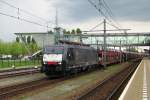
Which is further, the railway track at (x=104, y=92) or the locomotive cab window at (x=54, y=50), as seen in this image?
the locomotive cab window at (x=54, y=50)

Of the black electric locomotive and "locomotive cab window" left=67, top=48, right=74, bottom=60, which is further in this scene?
"locomotive cab window" left=67, top=48, right=74, bottom=60

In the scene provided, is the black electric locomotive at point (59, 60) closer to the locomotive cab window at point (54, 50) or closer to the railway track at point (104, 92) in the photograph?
the locomotive cab window at point (54, 50)

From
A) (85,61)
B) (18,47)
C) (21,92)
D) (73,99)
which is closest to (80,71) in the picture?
(85,61)

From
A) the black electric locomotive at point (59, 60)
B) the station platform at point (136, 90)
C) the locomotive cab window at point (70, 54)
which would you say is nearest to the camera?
the station platform at point (136, 90)

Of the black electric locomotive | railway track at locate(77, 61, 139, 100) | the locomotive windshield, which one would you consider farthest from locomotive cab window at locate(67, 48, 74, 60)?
railway track at locate(77, 61, 139, 100)

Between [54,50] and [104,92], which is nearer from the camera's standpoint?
[104,92]

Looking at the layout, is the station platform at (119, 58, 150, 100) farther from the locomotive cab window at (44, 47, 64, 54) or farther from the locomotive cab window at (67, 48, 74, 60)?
the locomotive cab window at (44, 47, 64, 54)

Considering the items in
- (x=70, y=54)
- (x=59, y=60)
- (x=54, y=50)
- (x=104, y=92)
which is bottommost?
(x=104, y=92)

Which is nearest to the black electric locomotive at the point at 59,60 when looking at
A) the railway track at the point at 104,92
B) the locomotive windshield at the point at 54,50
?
the locomotive windshield at the point at 54,50

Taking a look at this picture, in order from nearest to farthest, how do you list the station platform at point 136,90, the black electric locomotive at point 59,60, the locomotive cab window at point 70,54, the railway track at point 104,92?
the station platform at point 136,90, the railway track at point 104,92, the black electric locomotive at point 59,60, the locomotive cab window at point 70,54

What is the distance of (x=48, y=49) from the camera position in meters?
35.2

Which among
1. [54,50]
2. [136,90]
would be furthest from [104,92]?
[54,50]

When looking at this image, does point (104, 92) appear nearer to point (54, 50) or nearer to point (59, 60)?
point (59, 60)

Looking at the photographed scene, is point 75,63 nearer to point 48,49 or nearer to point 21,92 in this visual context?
point 48,49
